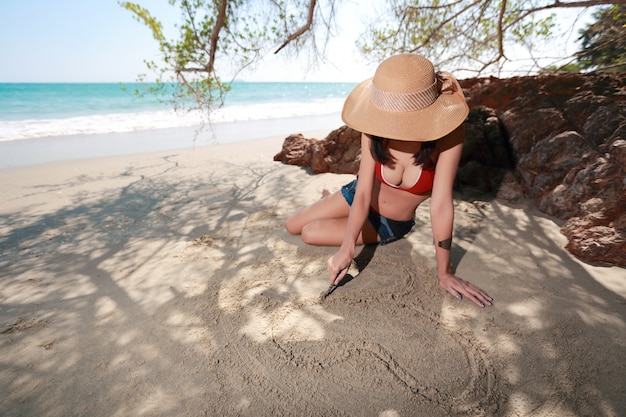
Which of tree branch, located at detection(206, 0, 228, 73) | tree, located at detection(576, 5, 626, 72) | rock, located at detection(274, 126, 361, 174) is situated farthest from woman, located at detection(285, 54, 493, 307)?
tree, located at detection(576, 5, 626, 72)

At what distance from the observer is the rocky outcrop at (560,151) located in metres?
2.55

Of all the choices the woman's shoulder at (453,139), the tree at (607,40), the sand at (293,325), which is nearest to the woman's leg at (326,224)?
the sand at (293,325)

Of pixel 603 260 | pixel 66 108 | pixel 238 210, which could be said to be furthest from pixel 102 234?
pixel 66 108

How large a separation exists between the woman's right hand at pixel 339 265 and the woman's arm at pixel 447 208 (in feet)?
1.99

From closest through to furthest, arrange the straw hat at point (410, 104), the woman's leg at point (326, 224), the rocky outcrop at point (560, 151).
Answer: the straw hat at point (410, 104), the rocky outcrop at point (560, 151), the woman's leg at point (326, 224)

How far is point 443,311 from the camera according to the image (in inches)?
77.4

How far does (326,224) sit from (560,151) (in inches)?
103

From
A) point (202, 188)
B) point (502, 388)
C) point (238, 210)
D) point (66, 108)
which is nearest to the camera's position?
point (502, 388)

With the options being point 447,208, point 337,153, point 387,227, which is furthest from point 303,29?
point 447,208

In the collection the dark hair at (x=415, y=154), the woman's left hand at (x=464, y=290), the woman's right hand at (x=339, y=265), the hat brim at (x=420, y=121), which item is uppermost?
the hat brim at (x=420, y=121)

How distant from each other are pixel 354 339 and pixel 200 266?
1.42 meters

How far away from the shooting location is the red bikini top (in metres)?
2.23

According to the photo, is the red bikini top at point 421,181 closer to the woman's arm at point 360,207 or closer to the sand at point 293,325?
the woman's arm at point 360,207

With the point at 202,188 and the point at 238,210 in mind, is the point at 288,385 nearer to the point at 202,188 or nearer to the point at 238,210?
the point at 238,210
